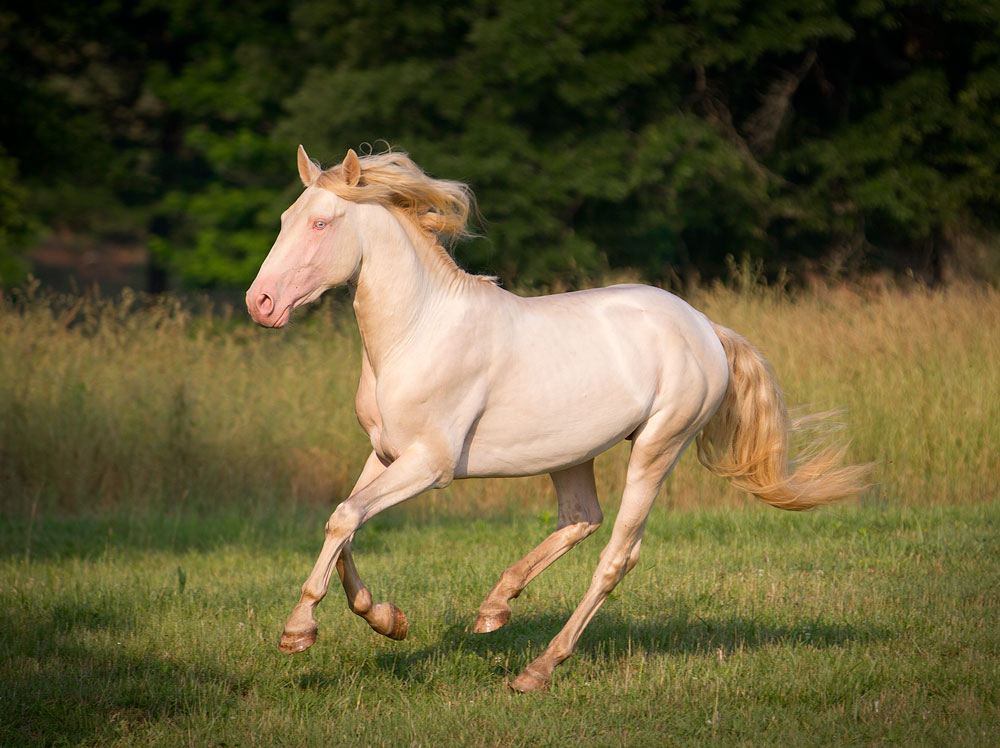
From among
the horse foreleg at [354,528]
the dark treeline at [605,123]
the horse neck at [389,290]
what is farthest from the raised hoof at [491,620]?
the dark treeline at [605,123]

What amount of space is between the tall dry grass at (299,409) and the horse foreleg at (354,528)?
5902 millimetres

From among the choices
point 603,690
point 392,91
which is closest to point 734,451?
point 603,690

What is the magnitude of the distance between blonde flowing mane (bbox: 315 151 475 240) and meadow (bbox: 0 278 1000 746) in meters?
2.17

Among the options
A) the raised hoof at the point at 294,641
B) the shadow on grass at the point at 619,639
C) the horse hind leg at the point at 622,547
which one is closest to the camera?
the raised hoof at the point at 294,641

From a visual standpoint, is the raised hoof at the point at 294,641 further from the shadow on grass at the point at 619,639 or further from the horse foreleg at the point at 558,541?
the horse foreleg at the point at 558,541

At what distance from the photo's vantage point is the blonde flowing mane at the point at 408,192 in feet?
15.9

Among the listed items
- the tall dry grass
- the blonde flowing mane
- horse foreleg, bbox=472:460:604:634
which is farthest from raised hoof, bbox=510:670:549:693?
the tall dry grass

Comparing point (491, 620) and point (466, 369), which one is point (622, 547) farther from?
point (466, 369)

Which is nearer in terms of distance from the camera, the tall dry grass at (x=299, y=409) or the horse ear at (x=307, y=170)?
the horse ear at (x=307, y=170)

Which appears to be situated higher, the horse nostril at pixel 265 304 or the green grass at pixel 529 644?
the horse nostril at pixel 265 304

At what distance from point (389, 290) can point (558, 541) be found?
1583 millimetres

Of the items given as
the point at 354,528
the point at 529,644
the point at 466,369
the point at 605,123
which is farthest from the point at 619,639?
the point at 605,123

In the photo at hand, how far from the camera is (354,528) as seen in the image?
15.0ft

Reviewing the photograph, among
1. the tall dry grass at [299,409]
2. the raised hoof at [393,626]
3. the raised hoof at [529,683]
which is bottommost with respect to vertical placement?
the tall dry grass at [299,409]
